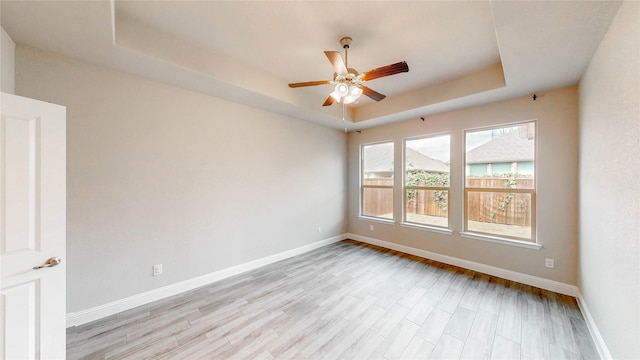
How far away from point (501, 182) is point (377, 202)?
221cm

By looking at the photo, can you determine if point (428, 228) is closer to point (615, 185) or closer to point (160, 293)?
point (615, 185)

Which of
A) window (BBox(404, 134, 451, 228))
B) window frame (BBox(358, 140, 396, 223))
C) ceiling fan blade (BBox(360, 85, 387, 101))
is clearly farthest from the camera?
window frame (BBox(358, 140, 396, 223))

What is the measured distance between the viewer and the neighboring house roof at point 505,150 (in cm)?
317

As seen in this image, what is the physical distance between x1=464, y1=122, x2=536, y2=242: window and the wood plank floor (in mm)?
825

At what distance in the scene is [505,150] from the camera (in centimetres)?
333

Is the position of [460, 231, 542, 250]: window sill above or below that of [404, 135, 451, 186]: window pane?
below

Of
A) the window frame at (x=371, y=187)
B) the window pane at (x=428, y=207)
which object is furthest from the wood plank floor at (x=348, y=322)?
the window frame at (x=371, y=187)

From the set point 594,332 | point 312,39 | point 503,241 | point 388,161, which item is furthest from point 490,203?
point 312,39

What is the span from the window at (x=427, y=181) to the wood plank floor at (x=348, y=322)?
3.76 ft

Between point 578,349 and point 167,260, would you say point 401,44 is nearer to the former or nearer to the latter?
point 578,349

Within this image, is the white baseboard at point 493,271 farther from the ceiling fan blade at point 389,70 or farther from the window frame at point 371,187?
the ceiling fan blade at point 389,70

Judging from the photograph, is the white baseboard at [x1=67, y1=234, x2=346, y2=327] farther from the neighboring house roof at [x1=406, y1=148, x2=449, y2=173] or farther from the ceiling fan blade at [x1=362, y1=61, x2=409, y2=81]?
the ceiling fan blade at [x1=362, y1=61, x2=409, y2=81]

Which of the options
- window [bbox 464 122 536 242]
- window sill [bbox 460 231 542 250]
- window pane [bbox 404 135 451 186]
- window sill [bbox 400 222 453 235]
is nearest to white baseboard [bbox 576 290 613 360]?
window sill [bbox 460 231 542 250]

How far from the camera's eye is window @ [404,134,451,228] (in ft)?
13.0
